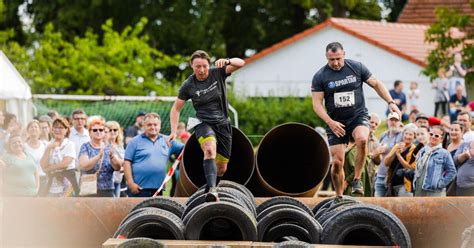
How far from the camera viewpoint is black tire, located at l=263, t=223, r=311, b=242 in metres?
11.8

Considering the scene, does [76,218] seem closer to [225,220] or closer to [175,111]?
[175,111]

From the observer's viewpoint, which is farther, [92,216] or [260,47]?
[260,47]

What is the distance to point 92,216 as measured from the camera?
13.4 meters

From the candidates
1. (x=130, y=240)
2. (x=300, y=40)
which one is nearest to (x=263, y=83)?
(x=300, y=40)

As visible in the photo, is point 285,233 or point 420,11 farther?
point 420,11

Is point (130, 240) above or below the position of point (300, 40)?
below

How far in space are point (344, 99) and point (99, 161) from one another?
387cm

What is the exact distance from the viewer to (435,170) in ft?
49.1

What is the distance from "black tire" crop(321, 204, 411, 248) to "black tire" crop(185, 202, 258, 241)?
0.73 meters

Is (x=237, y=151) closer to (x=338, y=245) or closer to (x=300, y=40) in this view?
(x=338, y=245)

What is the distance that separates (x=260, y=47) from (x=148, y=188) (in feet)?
127

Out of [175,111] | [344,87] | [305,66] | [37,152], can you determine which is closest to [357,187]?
[344,87]

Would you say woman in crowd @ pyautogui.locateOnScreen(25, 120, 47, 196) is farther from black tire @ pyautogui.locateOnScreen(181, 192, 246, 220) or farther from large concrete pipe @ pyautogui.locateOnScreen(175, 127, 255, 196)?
black tire @ pyautogui.locateOnScreen(181, 192, 246, 220)

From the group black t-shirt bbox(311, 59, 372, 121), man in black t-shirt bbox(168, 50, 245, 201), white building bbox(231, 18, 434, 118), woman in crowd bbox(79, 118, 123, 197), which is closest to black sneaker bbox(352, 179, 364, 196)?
black t-shirt bbox(311, 59, 372, 121)
